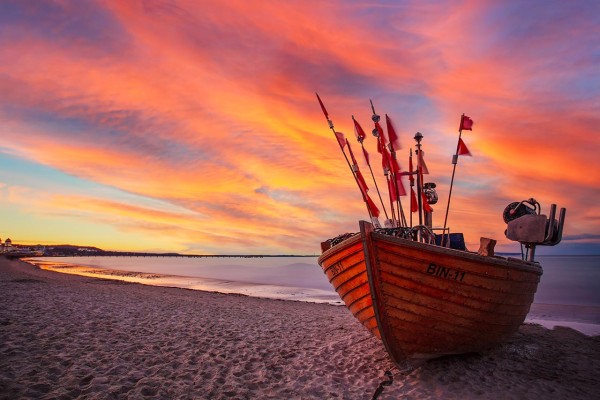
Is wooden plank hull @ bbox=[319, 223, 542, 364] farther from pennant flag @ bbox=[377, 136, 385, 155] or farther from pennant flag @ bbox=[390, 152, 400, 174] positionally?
pennant flag @ bbox=[377, 136, 385, 155]

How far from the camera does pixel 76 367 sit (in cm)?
635

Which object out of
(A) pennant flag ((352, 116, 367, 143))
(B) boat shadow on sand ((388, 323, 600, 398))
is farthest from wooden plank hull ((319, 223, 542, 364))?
(A) pennant flag ((352, 116, 367, 143))

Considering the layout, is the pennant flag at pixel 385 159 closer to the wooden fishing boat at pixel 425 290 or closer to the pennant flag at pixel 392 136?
the pennant flag at pixel 392 136

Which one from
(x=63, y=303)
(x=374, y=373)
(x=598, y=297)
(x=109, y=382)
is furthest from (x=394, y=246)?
(x=598, y=297)

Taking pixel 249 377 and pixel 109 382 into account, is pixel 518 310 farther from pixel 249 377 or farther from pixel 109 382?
pixel 109 382

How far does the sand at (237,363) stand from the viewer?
600cm

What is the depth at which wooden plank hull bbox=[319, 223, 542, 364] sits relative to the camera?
655 centimetres

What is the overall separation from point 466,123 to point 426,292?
5792 millimetres

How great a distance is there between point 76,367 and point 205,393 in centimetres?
259

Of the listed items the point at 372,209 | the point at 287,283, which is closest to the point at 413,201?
the point at 372,209

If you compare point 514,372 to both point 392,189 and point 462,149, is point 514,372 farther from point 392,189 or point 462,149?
point 462,149

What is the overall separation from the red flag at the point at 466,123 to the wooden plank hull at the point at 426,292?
423cm

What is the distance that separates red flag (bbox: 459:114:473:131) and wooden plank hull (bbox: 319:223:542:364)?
4.23 metres

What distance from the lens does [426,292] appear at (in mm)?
6602
